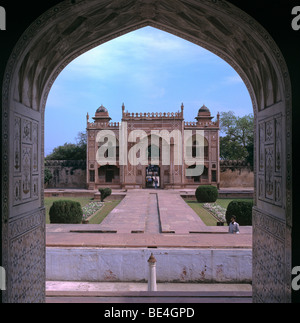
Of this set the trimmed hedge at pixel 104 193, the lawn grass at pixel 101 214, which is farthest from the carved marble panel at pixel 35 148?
the trimmed hedge at pixel 104 193

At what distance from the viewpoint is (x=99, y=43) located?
377 centimetres

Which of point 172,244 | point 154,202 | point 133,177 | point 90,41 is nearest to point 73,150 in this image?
point 133,177

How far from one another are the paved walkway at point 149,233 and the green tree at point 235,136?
60.4ft

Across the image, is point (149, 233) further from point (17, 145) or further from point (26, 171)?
point (17, 145)

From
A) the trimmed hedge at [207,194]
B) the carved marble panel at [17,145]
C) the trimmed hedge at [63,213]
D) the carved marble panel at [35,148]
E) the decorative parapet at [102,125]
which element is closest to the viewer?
the carved marble panel at [17,145]

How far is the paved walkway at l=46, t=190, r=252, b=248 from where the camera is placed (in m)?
6.11

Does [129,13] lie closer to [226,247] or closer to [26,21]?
[26,21]

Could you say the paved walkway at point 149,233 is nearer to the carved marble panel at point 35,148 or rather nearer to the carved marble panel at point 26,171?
the carved marble panel at point 35,148

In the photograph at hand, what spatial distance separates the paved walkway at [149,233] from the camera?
20.0ft

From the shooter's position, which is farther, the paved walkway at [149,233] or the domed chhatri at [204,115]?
the domed chhatri at [204,115]

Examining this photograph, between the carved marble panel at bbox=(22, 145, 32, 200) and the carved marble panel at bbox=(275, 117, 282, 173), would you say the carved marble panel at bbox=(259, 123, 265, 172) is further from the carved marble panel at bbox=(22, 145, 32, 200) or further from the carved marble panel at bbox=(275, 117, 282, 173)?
the carved marble panel at bbox=(22, 145, 32, 200)

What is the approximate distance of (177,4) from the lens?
3.16m

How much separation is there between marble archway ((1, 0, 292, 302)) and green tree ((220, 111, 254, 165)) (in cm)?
2636

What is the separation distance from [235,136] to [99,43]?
93.1 feet
